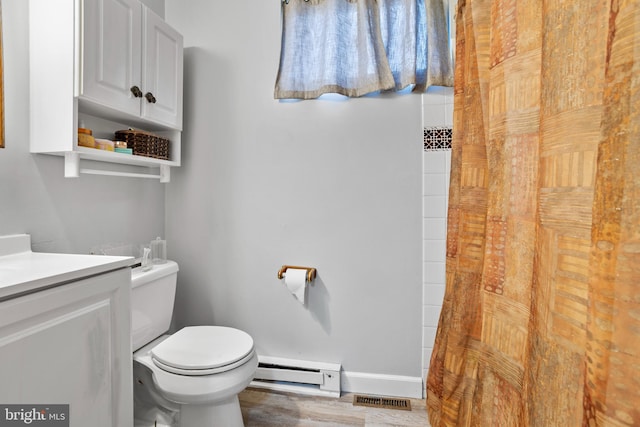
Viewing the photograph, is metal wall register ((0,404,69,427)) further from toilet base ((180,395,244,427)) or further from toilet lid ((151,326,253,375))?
toilet base ((180,395,244,427))

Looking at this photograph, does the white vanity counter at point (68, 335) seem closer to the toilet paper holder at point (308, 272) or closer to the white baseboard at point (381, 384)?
the toilet paper holder at point (308, 272)

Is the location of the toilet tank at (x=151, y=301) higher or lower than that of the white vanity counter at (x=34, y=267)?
lower

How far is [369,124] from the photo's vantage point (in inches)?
66.7

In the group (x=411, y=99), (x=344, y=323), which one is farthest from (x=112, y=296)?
(x=411, y=99)

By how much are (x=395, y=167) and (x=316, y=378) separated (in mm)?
1233

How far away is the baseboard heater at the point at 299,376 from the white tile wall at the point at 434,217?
0.50m

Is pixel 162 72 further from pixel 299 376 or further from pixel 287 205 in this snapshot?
pixel 299 376

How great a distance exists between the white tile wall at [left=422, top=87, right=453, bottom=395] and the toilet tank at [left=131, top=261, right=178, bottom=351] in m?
1.33

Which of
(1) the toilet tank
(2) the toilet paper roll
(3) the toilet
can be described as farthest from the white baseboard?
(1) the toilet tank

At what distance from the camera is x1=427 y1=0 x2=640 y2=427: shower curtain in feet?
1.25

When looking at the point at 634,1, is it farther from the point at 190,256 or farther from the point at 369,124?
the point at 190,256

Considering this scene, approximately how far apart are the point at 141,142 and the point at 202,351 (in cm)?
102

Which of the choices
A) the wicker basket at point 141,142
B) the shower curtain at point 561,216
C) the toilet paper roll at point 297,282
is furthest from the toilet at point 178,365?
the shower curtain at point 561,216

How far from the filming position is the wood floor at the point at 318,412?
149cm
